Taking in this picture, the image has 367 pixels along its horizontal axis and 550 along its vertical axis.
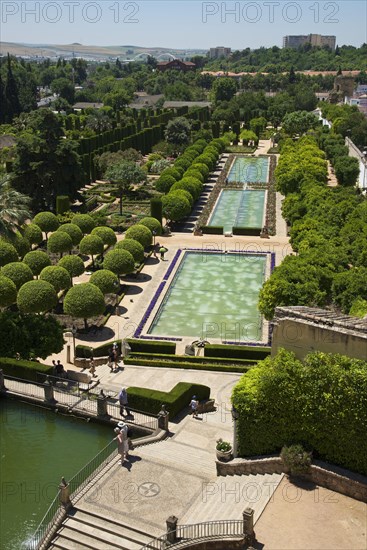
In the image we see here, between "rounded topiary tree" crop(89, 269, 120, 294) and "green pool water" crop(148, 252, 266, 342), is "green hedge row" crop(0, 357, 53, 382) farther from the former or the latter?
"rounded topiary tree" crop(89, 269, 120, 294)

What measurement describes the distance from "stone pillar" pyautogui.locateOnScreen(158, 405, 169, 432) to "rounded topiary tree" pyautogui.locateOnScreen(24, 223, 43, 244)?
939 inches

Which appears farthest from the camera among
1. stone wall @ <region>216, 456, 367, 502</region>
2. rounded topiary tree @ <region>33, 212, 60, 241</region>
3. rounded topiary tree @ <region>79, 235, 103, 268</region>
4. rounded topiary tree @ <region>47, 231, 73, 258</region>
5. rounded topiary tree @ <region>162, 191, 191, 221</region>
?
rounded topiary tree @ <region>162, 191, 191, 221</region>

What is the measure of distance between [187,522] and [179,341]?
602 inches

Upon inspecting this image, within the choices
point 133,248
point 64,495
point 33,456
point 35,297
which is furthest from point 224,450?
point 133,248

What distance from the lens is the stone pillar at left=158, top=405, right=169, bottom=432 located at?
23344 millimetres

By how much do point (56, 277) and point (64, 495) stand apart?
18406mm

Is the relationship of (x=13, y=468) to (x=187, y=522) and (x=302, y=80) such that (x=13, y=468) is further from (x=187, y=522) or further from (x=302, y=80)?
(x=302, y=80)

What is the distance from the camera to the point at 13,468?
72.0 ft

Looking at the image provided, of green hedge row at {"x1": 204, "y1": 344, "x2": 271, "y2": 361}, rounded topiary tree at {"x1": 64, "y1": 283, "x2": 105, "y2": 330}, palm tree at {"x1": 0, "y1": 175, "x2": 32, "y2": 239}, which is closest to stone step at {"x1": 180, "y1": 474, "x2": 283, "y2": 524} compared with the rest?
green hedge row at {"x1": 204, "y1": 344, "x2": 271, "y2": 361}

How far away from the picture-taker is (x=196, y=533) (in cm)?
1764

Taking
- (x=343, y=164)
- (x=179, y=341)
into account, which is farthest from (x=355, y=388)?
(x=343, y=164)

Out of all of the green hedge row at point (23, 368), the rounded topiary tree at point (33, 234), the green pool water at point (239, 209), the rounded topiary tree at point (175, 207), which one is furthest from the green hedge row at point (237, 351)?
the green pool water at point (239, 209)

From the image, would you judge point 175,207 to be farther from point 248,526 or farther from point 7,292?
point 248,526

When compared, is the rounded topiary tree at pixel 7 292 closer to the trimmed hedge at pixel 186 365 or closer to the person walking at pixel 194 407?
the trimmed hedge at pixel 186 365
